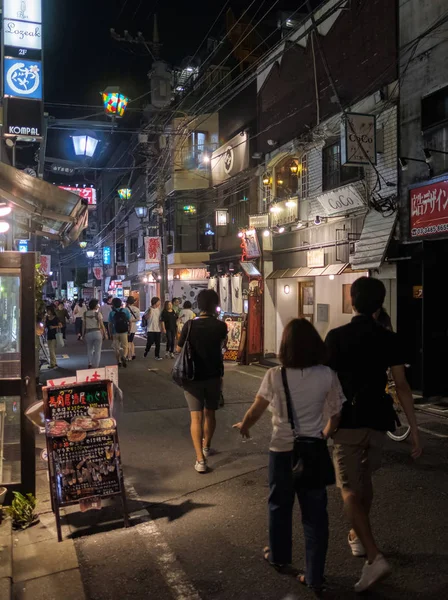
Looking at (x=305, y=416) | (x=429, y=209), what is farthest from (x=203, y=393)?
(x=429, y=209)

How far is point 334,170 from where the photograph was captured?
48.2 ft

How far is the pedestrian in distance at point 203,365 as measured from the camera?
21.4 feet

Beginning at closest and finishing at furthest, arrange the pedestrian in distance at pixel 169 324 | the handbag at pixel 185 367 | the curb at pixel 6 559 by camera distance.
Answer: the curb at pixel 6 559, the handbag at pixel 185 367, the pedestrian in distance at pixel 169 324

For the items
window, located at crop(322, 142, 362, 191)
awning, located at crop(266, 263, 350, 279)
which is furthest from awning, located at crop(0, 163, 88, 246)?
window, located at crop(322, 142, 362, 191)

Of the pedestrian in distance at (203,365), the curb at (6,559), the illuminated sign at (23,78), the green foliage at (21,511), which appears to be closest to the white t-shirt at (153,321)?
the illuminated sign at (23,78)

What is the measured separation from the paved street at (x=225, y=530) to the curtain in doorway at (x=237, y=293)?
12.2 meters

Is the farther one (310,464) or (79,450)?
(79,450)

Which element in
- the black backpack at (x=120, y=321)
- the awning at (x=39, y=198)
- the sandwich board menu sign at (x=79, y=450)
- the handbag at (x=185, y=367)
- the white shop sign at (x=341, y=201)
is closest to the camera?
the sandwich board menu sign at (x=79, y=450)

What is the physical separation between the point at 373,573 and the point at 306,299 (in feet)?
44.0

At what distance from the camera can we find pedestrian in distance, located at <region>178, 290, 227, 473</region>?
257 inches

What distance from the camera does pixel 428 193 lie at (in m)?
10.9

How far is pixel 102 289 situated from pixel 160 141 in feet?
74.6

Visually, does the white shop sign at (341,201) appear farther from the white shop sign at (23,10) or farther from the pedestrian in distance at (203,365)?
the white shop sign at (23,10)

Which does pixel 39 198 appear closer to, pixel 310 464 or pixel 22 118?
pixel 22 118
